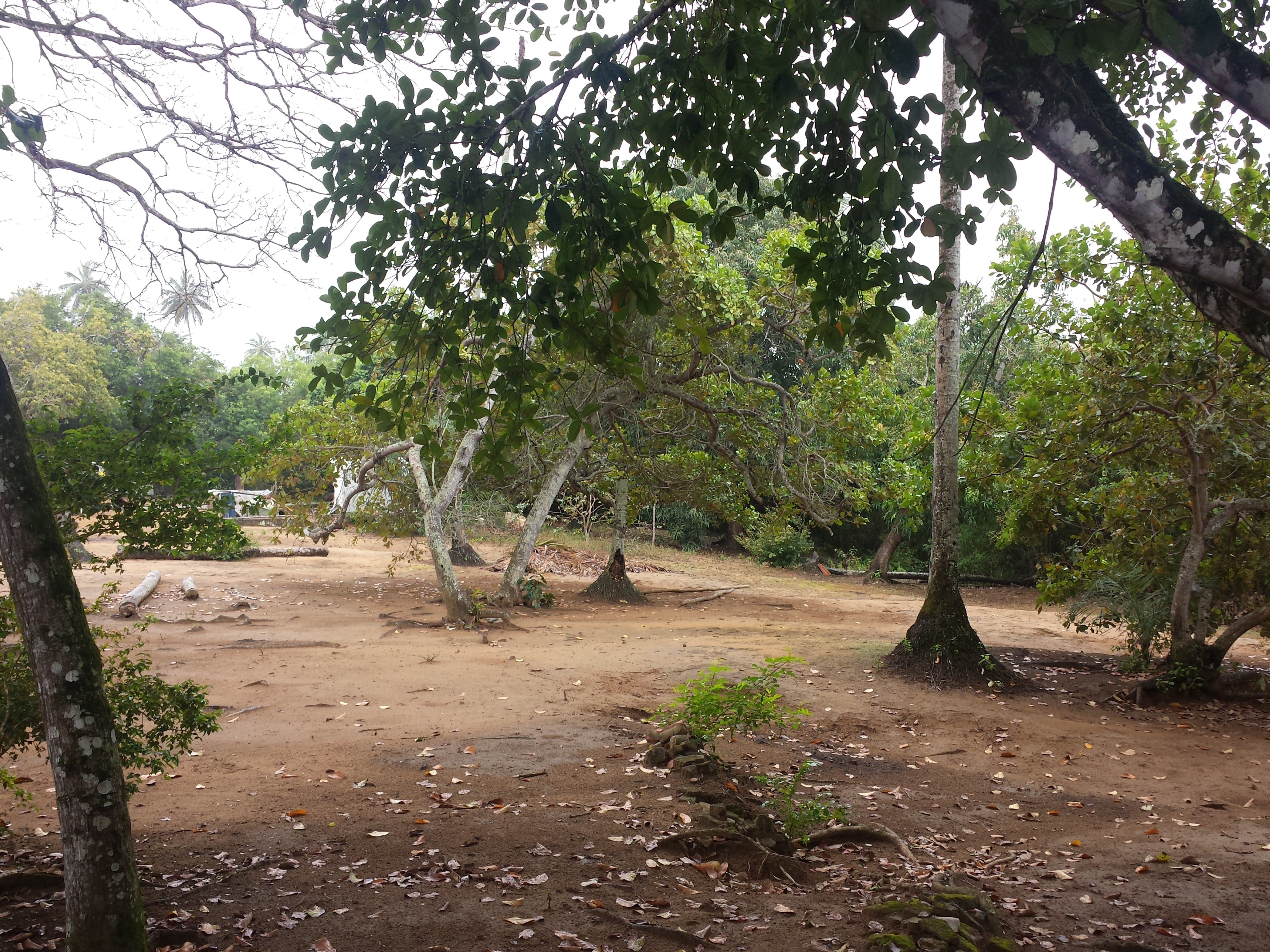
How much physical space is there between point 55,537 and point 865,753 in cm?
633

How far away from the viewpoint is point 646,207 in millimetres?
3668

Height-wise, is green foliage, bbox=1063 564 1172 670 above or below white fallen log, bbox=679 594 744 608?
above

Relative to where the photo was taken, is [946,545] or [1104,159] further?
[946,545]

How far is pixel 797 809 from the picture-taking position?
5.15 m

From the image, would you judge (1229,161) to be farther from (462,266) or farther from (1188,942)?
(462,266)

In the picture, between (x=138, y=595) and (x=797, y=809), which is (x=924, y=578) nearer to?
(x=138, y=595)

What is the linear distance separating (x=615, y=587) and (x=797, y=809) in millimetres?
11455

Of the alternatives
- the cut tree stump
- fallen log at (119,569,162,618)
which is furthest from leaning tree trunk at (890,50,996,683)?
fallen log at (119,569,162,618)

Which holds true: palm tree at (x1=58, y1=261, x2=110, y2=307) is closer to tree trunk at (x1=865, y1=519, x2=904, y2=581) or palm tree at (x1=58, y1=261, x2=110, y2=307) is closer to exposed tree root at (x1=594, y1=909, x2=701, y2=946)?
exposed tree root at (x1=594, y1=909, x2=701, y2=946)

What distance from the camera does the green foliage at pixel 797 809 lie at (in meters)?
4.91

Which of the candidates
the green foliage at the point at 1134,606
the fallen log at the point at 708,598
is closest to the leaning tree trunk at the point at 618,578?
the fallen log at the point at 708,598

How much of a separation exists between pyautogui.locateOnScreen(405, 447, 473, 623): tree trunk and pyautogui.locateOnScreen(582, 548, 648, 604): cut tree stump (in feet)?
13.9

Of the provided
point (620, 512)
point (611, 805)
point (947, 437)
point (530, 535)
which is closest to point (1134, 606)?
point (947, 437)

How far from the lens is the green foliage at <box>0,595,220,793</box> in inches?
144
